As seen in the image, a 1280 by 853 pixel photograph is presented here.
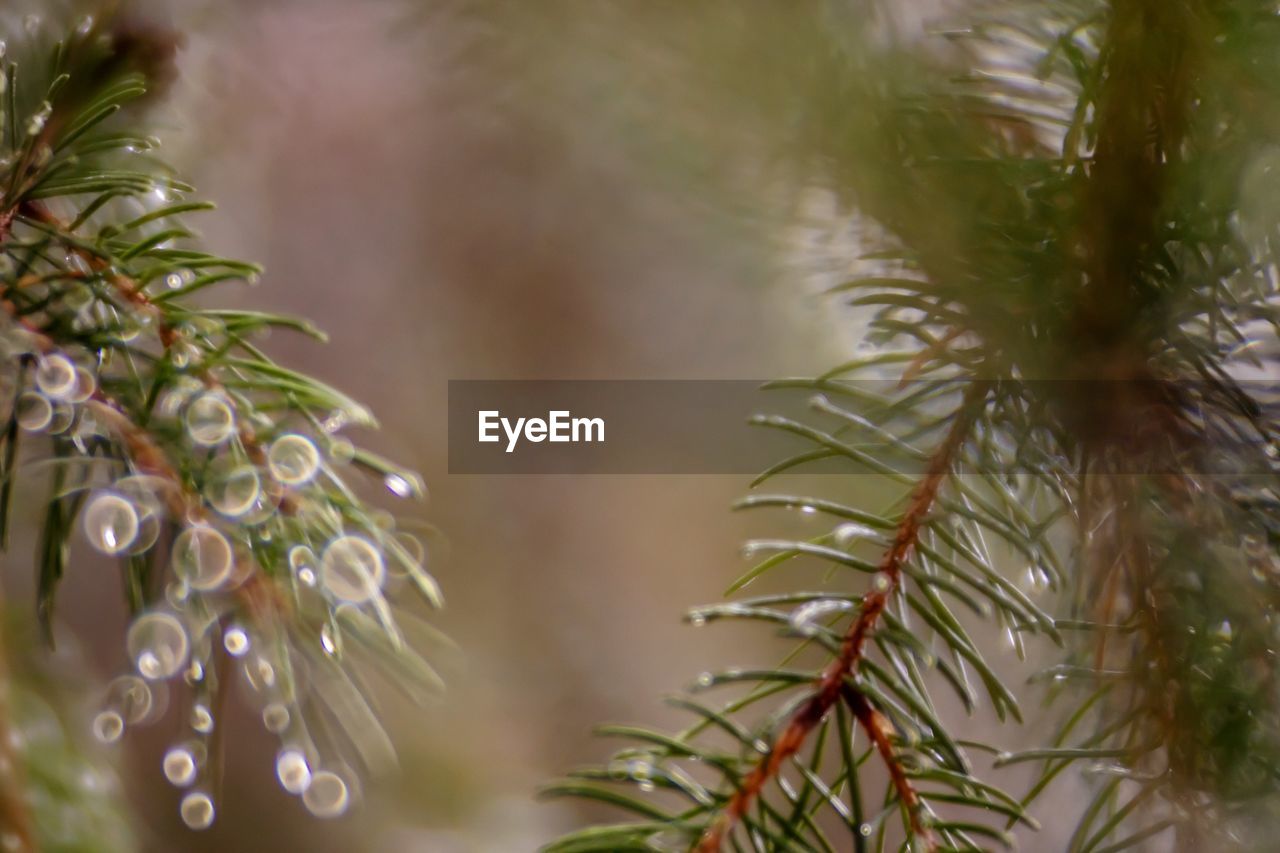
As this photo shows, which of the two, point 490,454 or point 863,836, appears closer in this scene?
point 863,836

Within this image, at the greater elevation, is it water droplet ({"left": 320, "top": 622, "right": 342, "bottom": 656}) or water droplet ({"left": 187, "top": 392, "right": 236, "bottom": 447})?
water droplet ({"left": 187, "top": 392, "right": 236, "bottom": 447})

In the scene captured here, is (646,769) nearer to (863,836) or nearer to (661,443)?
(863,836)

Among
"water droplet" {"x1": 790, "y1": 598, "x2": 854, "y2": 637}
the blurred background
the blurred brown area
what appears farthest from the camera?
→ the blurred brown area

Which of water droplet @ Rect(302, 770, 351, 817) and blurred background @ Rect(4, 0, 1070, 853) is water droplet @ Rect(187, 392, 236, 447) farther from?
blurred background @ Rect(4, 0, 1070, 853)

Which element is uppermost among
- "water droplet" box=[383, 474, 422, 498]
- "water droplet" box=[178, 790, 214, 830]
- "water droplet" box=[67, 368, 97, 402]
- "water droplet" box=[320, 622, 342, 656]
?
"water droplet" box=[67, 368, 97, 402]

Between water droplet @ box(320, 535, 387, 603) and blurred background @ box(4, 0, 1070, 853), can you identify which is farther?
blurred background @ box(4, 0, 1070, 853)

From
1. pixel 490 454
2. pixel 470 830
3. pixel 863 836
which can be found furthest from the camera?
pixel 490 454

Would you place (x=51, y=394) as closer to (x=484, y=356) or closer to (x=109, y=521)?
(x=109, y=521)

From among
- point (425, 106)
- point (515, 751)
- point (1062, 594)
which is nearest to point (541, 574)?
point (515, 751)

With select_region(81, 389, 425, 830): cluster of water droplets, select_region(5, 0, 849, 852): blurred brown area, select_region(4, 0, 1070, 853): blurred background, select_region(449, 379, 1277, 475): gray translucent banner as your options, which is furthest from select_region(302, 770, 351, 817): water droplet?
select_region(5, 0, 849, 852): blurred brown area
